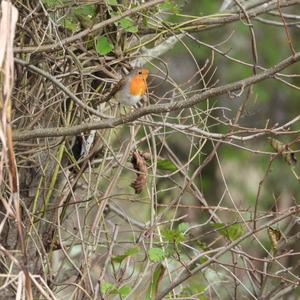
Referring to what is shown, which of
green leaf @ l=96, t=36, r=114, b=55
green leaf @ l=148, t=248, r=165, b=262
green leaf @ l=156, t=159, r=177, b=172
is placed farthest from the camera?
green leaf @ l=156, t=159, r=177, b=172

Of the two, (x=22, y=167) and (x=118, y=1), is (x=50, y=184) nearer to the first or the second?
(x=22, y=167)

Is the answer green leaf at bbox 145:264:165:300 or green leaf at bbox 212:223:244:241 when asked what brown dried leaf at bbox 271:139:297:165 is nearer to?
green leaf at bbox 212:223:244:241

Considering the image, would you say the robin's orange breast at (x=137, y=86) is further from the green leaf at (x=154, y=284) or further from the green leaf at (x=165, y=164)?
the green leaf at (x=154, y=284)

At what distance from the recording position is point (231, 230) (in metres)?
3.09

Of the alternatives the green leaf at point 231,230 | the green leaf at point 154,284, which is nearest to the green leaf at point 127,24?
the green leaf at point 231,230

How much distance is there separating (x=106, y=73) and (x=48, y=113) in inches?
10.2

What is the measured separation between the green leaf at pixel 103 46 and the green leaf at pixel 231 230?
692 millimetres

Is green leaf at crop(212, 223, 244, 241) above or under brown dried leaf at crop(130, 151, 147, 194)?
under

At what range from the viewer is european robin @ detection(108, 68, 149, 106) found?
3.12 m

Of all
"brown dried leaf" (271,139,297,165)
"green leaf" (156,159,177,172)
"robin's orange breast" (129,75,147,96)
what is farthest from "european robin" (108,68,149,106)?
"brown dried leaf" (271,139,297,165)

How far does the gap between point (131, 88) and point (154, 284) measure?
672 millimetres

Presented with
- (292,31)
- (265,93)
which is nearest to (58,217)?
(265,93)

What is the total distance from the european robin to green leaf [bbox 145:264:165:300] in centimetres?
60

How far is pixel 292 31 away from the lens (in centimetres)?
710
